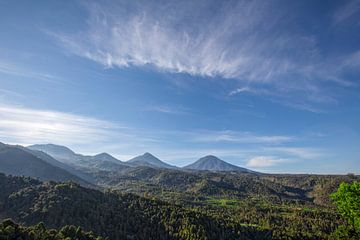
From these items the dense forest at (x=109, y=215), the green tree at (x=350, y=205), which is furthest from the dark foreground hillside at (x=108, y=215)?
the green tree at (x=350, y=205)

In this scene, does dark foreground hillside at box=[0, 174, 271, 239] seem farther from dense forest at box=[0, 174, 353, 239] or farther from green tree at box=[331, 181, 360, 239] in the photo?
green tree at box=[331, 181, 360, 239]

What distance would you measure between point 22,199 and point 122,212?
52018 millimetres

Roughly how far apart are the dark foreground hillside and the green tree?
98164mm

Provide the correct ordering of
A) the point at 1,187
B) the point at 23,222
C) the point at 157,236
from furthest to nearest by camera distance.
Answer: the point at 1,187
the point at 157,236
the point at 23,222

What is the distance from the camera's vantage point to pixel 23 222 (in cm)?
13638

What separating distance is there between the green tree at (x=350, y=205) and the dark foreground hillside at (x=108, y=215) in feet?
322

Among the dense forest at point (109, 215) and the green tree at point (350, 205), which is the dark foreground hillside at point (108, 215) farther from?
the green tree at point (350, 205)

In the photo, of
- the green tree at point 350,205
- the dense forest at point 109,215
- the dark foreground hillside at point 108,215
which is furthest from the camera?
the dark foreground hillside at point 108,215

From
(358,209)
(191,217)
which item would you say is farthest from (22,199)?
(358,209)

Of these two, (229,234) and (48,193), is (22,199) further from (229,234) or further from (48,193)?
(229,234)

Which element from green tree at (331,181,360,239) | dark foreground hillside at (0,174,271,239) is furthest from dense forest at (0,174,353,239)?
green tree at (331,181,360,239)

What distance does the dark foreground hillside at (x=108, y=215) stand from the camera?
14325 cm

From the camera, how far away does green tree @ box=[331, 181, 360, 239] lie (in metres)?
59.8

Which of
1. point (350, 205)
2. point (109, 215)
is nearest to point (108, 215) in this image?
point (109, 215)
